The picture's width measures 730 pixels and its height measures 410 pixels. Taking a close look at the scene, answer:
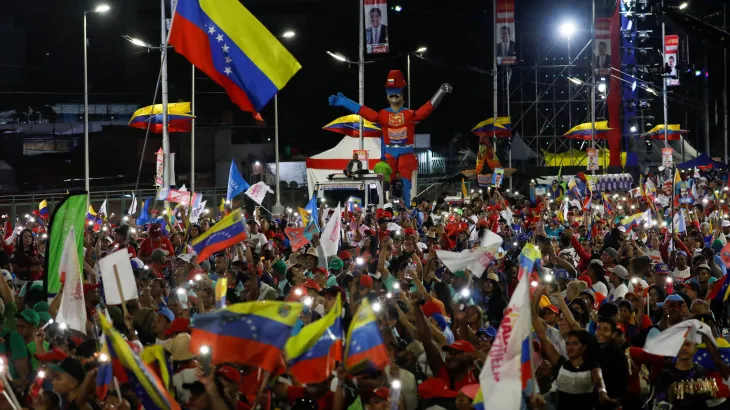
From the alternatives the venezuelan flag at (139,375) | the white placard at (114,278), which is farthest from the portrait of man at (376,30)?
the venezuelan flag at (139,375)

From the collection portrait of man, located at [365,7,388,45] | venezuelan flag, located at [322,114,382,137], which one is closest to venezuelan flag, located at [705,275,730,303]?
portrait of man, located at [365,7,388,45]

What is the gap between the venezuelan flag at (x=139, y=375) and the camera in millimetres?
5941

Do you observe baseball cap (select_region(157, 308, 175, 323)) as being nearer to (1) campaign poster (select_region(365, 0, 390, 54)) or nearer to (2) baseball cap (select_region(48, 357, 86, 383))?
(2) baseball cap (select_region(48, 357, 86, 383))

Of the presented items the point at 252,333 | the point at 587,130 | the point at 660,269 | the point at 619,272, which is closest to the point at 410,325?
the point at 252,333

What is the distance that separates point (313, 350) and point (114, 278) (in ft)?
9.24

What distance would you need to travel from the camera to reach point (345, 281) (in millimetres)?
11172

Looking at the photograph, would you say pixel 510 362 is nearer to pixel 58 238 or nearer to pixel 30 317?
pixel 30 317

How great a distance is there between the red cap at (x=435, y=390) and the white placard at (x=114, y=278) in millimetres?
2740

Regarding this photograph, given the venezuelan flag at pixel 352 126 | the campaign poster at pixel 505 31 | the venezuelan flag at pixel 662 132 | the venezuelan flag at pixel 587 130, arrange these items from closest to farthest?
the venezuelan flag at pixel 352 126 → the venezuelan flag at pixel 587 130 → the campaign poster at pixel 505 31 → the venezuelan flag at pixel 662 132

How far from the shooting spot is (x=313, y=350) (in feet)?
22.0

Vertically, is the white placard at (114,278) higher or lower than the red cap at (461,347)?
higher

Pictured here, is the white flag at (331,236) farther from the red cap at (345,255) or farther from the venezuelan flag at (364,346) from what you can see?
the venezuelan flag at (364,346)

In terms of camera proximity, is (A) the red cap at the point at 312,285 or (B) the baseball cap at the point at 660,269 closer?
(A) the red cap at the point at 312,285

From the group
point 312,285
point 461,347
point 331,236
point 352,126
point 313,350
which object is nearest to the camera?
point 313,350
